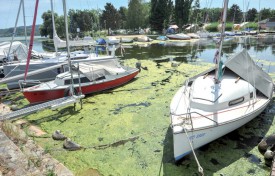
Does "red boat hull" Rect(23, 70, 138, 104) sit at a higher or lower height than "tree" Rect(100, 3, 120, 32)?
lower

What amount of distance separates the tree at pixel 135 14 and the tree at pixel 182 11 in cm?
1271

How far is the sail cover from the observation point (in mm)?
10984

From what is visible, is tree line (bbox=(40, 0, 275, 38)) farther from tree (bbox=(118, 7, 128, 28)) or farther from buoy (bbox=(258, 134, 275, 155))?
buoy (bbox=(258, 134, 275, 155))

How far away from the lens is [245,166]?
770 centimetres

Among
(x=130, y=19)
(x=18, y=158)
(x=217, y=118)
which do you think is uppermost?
(x=130, y=19)

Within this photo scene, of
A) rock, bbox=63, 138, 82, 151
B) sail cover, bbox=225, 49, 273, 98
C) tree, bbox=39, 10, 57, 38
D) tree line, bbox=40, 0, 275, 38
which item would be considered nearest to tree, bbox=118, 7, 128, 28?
tree line, bbox=40, 0, 275, 38

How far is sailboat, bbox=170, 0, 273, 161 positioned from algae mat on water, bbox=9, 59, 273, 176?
0.76 metres

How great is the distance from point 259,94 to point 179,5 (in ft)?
231

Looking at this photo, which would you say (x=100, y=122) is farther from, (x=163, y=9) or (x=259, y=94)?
(x=163, y=9)

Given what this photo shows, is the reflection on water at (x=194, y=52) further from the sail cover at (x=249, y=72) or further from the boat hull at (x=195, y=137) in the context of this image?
the boat hull at (x=195, y=137)

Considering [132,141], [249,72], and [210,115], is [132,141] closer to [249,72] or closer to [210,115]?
[210,115]

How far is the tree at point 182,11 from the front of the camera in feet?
244

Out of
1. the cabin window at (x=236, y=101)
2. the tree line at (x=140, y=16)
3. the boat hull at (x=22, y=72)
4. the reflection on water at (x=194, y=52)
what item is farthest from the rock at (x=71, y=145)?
the tree line at (x=140, y=16)

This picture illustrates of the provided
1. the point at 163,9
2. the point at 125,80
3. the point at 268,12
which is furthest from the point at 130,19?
the point at 125,80
